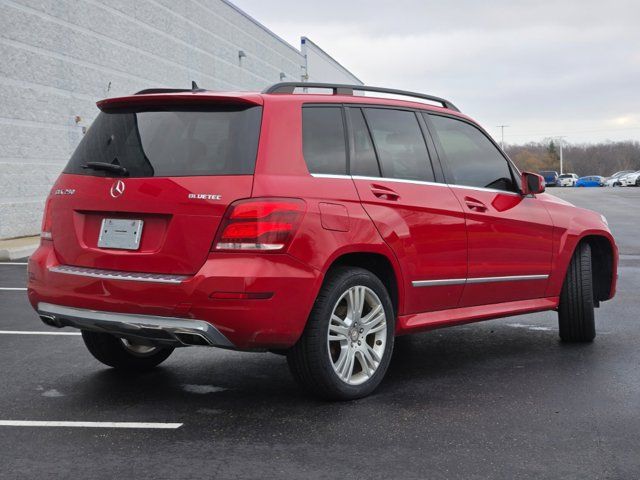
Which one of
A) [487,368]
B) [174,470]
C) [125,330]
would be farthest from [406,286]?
[174,470]

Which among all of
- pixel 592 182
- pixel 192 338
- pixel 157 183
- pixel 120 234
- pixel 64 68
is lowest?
pixel 592 182

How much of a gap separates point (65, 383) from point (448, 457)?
263cm

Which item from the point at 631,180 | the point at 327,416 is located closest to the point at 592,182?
the point at 631,180

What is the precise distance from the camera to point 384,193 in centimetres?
513

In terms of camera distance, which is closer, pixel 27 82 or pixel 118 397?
pixel 118 397

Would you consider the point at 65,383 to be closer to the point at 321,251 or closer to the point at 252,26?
the point at 321,251

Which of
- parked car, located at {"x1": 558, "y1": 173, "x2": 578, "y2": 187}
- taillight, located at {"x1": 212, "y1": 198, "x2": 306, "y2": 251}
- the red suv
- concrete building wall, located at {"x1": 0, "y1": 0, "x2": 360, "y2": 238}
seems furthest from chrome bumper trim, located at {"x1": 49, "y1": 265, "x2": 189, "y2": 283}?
parked car, located at {"x1": 558, "y1": 173, "x2": 578, "y2": 187}

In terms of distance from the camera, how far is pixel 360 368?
5.09 m

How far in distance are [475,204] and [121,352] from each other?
2564 millimetres

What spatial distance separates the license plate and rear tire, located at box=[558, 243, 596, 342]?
3702mm

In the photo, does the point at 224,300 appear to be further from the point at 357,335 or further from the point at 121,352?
the point at 121,352

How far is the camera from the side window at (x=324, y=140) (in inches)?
191

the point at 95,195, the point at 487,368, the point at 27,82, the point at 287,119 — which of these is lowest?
the point at 487,368

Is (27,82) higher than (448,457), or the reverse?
(27,82)
